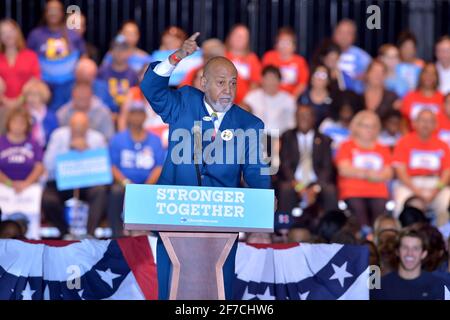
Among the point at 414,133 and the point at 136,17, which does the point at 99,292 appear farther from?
the point at 136,17

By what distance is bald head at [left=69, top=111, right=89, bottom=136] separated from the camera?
1228cm

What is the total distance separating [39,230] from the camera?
38.8ft

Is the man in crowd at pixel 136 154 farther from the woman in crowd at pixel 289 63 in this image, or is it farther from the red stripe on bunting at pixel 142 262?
the red stripe on bunting at pixel 142 262

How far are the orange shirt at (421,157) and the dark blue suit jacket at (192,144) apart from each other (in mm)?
5448

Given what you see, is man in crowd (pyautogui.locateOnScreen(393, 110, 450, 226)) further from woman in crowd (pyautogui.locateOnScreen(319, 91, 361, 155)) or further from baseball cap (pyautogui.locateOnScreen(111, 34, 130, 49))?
baseball cap (pyautogui.locateOnScreen(111, 34, 130, 49))

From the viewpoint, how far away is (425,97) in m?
13.3

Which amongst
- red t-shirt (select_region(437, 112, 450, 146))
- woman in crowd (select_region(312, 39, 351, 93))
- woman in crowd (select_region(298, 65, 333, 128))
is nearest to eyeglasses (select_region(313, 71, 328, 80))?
woman in crowd (select_region(298, 65, 333, 128))

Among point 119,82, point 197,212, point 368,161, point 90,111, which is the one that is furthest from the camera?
point 119,82

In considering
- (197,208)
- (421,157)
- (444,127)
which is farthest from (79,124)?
(197,208)

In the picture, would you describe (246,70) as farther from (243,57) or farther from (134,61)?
(134,61)

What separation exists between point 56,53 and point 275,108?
A: 2467 millimetres

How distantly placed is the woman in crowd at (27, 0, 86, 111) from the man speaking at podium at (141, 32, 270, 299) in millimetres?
6136
